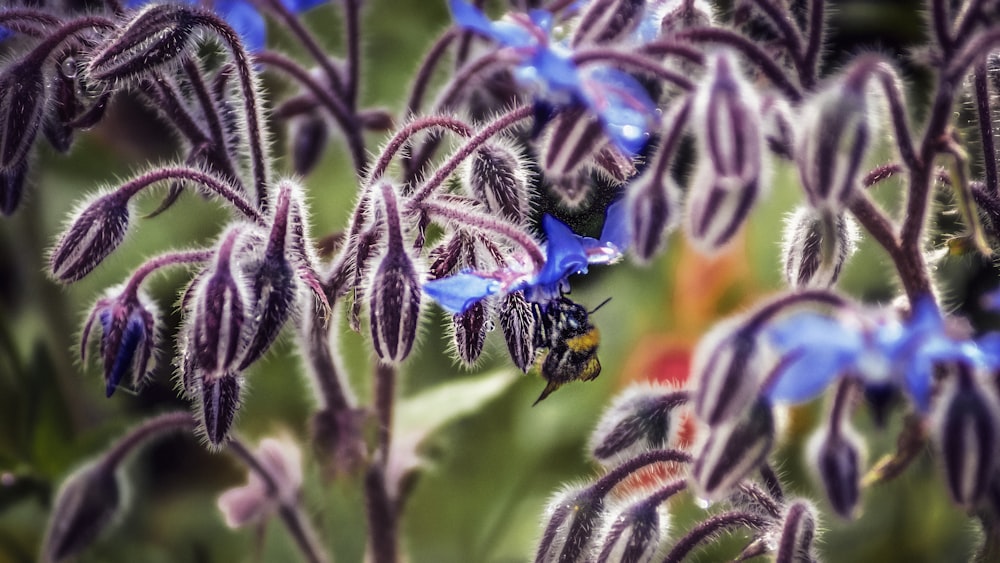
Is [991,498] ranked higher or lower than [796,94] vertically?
lower

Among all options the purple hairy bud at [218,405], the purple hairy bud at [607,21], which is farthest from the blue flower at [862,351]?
the purple hairy bud at [218,405]

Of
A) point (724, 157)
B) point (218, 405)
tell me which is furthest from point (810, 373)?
point (218, 405)

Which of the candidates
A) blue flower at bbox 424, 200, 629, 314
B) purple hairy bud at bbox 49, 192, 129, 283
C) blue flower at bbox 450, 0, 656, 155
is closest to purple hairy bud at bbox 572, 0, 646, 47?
blue flower at bbox 450, 0, 656, 155

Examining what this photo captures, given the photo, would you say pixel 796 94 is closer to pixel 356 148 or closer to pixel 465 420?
pixel 356 148

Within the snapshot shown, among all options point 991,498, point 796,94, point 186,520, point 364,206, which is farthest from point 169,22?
point 186,520

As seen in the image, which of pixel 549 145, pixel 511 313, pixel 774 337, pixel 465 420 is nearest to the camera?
pixel 774 337

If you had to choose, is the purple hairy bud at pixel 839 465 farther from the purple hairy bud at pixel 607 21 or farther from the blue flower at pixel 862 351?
the purple hairy bud at pixel 607 21
